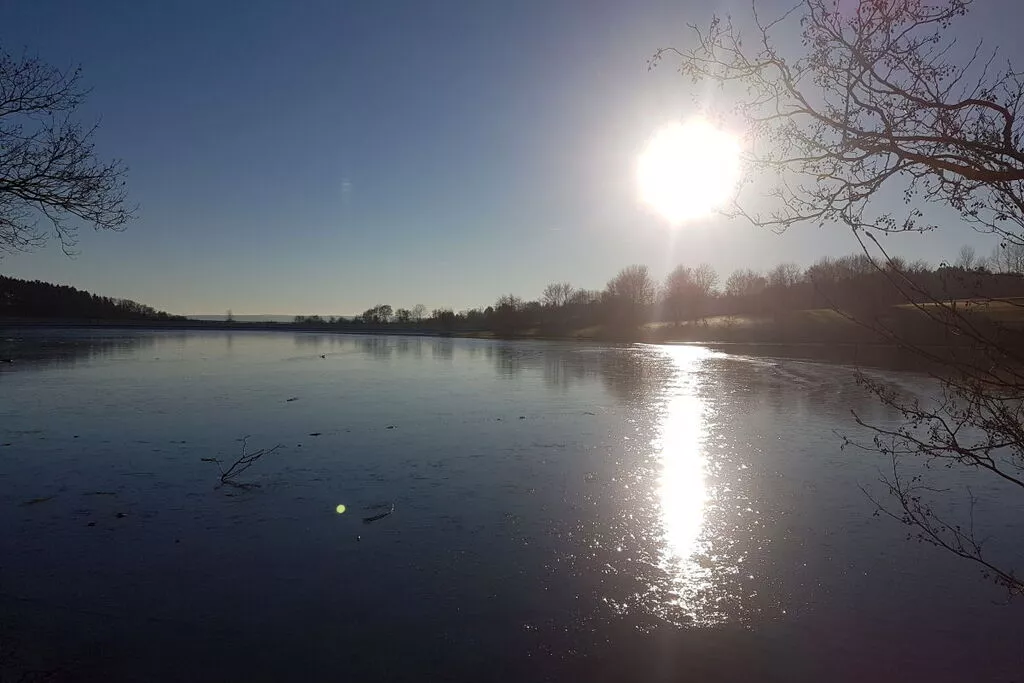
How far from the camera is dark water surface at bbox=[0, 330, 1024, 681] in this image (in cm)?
458

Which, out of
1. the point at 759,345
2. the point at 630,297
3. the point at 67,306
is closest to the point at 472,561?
the point at 759,345

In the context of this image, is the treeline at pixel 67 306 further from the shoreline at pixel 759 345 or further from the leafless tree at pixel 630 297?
the leafless tree at pixel 630 297

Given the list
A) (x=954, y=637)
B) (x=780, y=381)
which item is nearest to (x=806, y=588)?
(x=954, y=637)

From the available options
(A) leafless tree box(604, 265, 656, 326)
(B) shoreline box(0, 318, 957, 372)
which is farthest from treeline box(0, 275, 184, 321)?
(A) leafless tree box(604, 265, 656, 326)

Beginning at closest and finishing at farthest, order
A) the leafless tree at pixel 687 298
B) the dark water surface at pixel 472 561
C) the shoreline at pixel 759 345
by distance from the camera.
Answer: the dark water surface at pixel 472 561 → the shoreline at pixel 759 345 → the leafless tree at pixel 687 298

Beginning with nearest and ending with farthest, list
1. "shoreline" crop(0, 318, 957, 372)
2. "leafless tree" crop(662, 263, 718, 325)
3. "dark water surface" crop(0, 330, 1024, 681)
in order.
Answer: "dark water surface" crop(0, 330, 1024, 681), "shoreline" crop(0, 318, 957, 372), "leafless tree" crop(662, 263, 718, 325)

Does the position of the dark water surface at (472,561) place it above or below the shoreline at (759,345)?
below

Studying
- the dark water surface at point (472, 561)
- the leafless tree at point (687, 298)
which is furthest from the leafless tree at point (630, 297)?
the dark water surface at point (472, 561)

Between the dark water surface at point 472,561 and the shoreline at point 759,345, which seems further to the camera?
the shoreline at point 759,345

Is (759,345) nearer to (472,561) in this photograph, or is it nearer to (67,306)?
(472,561)

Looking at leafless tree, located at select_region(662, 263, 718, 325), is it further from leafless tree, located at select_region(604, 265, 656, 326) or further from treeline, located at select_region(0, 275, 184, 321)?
treeline, located at select_region(0, 275, 184, 321)

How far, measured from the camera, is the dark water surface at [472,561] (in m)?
4.58

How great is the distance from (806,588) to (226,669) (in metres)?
5.27

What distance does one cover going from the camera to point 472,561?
20.5 feet
